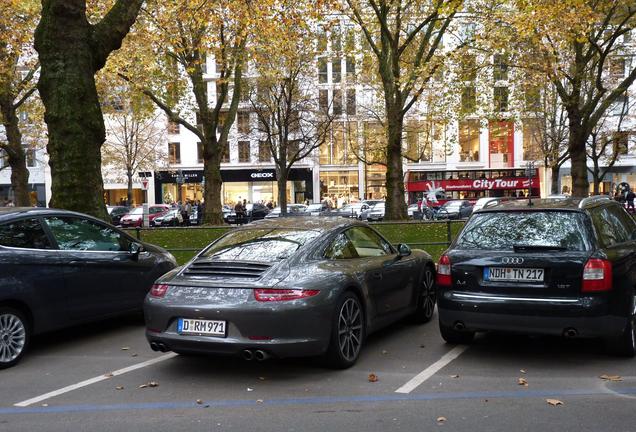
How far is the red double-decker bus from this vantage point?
45.9 metres

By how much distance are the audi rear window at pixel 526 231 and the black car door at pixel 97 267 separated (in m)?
4.00

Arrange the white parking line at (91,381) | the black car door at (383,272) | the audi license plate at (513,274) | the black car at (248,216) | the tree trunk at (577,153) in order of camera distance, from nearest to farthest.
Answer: the white parking line at (91,381)
the audi license plate at (513,274)
the black car door at (383,272)
the tree trunk at (577,153)
the black car at (248,216)

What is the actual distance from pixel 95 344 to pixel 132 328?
0.84 metres

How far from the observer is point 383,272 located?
21.0 feet

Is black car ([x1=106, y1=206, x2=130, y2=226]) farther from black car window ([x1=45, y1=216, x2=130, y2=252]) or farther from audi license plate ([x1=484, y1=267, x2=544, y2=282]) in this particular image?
audi license plate ([x1=484, y1=267, x2=544, y2=282])

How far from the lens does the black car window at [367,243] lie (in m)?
6.45

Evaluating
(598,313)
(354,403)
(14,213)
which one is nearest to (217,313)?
(354,403)

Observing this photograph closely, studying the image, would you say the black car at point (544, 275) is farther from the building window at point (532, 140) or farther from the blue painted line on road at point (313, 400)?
the building window at point (532, 140)

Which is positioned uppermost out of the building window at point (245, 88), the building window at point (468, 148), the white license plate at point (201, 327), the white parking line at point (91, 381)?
the building window at point (245, 88)

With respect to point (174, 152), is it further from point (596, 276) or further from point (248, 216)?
point (596, 276)

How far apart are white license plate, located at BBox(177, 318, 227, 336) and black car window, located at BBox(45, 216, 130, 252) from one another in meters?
2.21

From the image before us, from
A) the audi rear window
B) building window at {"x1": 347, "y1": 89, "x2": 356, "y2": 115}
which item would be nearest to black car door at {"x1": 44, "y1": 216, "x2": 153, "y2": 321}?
the audi rear window

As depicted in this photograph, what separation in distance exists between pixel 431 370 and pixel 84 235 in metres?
4.28

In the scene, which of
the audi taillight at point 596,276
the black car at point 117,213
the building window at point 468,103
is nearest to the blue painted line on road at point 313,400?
the audi taillight at point 596,276
